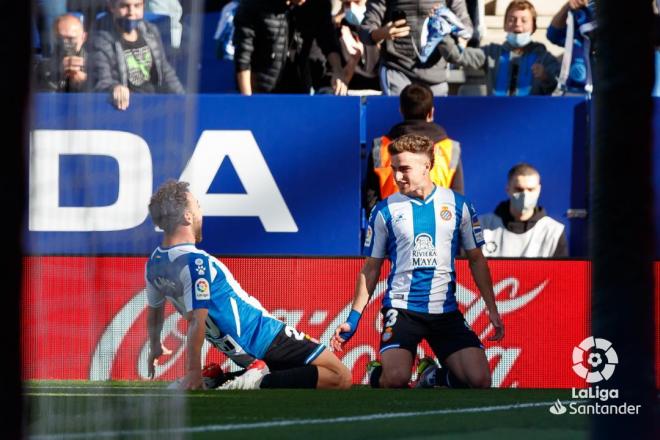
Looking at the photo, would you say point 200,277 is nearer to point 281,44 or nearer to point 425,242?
point 425,242

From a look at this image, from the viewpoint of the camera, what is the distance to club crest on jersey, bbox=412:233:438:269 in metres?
8.43

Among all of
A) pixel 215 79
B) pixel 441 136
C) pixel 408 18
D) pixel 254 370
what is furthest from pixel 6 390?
pixel 215 79

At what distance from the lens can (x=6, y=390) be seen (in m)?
2.76

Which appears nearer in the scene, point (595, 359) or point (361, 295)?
point (595, 359)

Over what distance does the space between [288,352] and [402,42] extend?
136 inches

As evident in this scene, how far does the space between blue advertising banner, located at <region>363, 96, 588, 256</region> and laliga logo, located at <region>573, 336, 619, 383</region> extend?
107cm

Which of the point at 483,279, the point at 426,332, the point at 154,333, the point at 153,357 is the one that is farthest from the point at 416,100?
the point at 153,357

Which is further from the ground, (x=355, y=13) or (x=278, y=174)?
(x=355, y=13)

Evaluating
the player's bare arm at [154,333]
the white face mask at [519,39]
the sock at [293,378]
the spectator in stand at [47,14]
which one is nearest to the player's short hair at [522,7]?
the white face mask at [519,39]

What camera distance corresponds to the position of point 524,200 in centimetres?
1016

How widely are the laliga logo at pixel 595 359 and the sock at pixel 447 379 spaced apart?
2.66 feet

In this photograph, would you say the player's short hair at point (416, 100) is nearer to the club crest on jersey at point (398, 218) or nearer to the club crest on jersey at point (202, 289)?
the club crest on jersey at point (398, 218)

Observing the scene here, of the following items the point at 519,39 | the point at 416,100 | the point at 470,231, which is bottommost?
the point at 470,231

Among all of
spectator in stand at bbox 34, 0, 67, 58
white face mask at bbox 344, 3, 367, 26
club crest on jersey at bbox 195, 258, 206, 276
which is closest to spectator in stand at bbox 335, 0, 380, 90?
white face mask at bbox 344, 3, 367, 26
